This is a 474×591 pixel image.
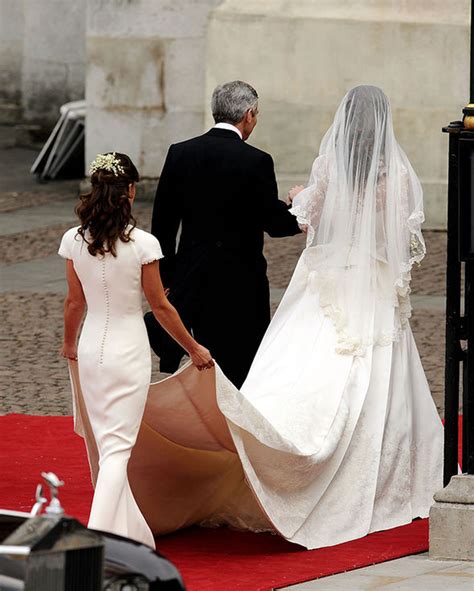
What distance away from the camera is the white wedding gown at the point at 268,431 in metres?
6.81

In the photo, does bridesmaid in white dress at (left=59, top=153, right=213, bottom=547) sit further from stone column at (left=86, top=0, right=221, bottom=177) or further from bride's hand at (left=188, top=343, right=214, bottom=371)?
stone column at (left=86, top=0, right=221, bottom=177)

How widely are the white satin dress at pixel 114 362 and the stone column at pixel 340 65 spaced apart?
458 inches

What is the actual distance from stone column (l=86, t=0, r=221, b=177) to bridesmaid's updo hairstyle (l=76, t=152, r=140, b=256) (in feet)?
43.3

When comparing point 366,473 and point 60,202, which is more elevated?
point 60,202

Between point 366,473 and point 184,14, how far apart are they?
13.1m

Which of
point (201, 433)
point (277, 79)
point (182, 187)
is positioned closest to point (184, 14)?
point (277, 79)

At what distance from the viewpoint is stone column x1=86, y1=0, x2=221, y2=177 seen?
20000 mm

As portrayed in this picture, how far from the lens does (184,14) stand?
20.1 meters

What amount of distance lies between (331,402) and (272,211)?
1.14 metres

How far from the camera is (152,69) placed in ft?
65.7

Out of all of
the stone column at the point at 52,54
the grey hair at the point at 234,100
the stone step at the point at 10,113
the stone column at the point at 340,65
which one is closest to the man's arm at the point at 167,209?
the grey hair at the point at 234,100

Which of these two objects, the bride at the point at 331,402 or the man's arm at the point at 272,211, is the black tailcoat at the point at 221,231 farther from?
the bride at the point at 331,402

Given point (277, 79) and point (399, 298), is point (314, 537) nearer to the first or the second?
point (399, 298)

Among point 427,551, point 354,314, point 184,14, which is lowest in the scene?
point 427,551
